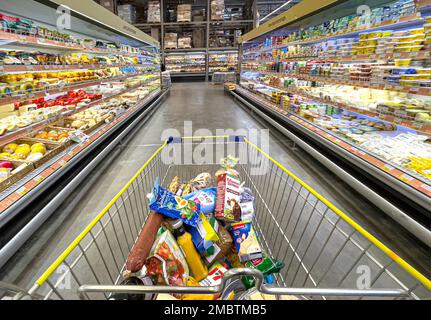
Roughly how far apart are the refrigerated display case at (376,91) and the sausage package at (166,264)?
6.03ft

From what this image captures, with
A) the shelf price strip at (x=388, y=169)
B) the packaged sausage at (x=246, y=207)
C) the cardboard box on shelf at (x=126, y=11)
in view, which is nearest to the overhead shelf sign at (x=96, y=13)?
the packaged sausage at (x=246, y=207)

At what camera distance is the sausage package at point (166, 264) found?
895 mm

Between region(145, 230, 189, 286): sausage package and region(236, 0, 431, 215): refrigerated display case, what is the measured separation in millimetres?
1838

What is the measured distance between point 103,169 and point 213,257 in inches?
94.1

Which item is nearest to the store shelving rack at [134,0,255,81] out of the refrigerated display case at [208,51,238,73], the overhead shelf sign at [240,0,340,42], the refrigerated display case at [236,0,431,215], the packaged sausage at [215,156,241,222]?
the refrigerated display case at [208,51,238,73]

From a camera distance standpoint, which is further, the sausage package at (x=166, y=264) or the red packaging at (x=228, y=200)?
the red packaging at (x=228, y=200)

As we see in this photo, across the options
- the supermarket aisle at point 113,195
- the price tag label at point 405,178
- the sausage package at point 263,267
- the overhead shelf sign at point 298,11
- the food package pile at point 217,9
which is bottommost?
the supermarket aisle at point 113,195


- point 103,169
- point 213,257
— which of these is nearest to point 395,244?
point 213,257

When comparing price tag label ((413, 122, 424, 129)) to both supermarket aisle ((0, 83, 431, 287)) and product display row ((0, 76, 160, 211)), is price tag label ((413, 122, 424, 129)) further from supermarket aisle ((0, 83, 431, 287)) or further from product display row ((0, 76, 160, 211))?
product display row ((0, 76, 160, 211))

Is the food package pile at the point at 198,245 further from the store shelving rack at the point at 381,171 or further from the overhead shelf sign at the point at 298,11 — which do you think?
the overhead shelf sign at the point at 298,11

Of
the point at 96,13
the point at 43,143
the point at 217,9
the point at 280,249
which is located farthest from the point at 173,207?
the point at 217,9

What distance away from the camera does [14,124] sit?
7.03 ft
